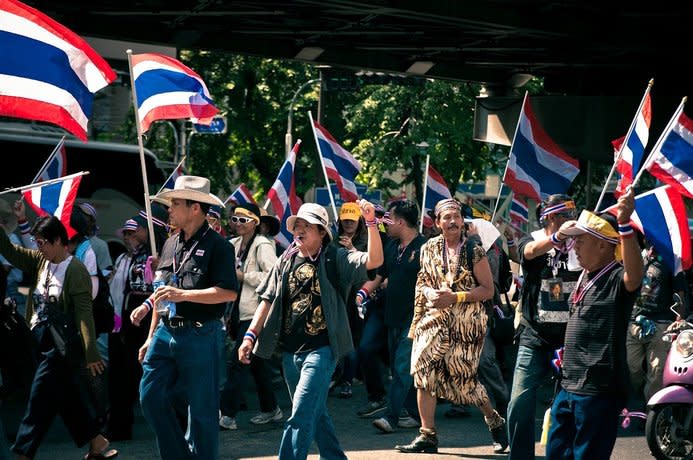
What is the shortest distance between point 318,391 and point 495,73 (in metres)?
16.1

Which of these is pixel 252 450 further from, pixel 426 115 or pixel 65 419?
pixel 426 115

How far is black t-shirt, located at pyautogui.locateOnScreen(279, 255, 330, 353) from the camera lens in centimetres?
780

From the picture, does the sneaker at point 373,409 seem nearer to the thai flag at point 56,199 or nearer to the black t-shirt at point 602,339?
the thai flag at point 56,199

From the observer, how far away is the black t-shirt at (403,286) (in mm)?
10594

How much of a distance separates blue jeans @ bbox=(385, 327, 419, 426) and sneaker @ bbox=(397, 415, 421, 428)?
171mm

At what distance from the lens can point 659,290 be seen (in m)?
10.6

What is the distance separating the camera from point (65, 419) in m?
8.62

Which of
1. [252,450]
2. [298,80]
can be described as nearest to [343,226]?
[252,450]

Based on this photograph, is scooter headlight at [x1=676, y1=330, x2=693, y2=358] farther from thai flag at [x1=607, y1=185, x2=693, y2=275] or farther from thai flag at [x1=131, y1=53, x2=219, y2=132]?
thai flag at [x1=131, y1=53, x2=219, y2=132]

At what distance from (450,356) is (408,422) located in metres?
1.62

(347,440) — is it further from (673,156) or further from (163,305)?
(673,156)

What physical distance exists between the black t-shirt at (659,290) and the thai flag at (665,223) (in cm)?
358

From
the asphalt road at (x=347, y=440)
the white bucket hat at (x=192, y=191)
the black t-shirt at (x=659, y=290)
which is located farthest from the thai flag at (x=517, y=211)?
the white bucket hat at (x=192, y=191)

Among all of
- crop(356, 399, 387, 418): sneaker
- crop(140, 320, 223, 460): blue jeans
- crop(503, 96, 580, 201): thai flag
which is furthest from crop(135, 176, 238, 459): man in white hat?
crop(503, 96, 580, 201): thai flag
